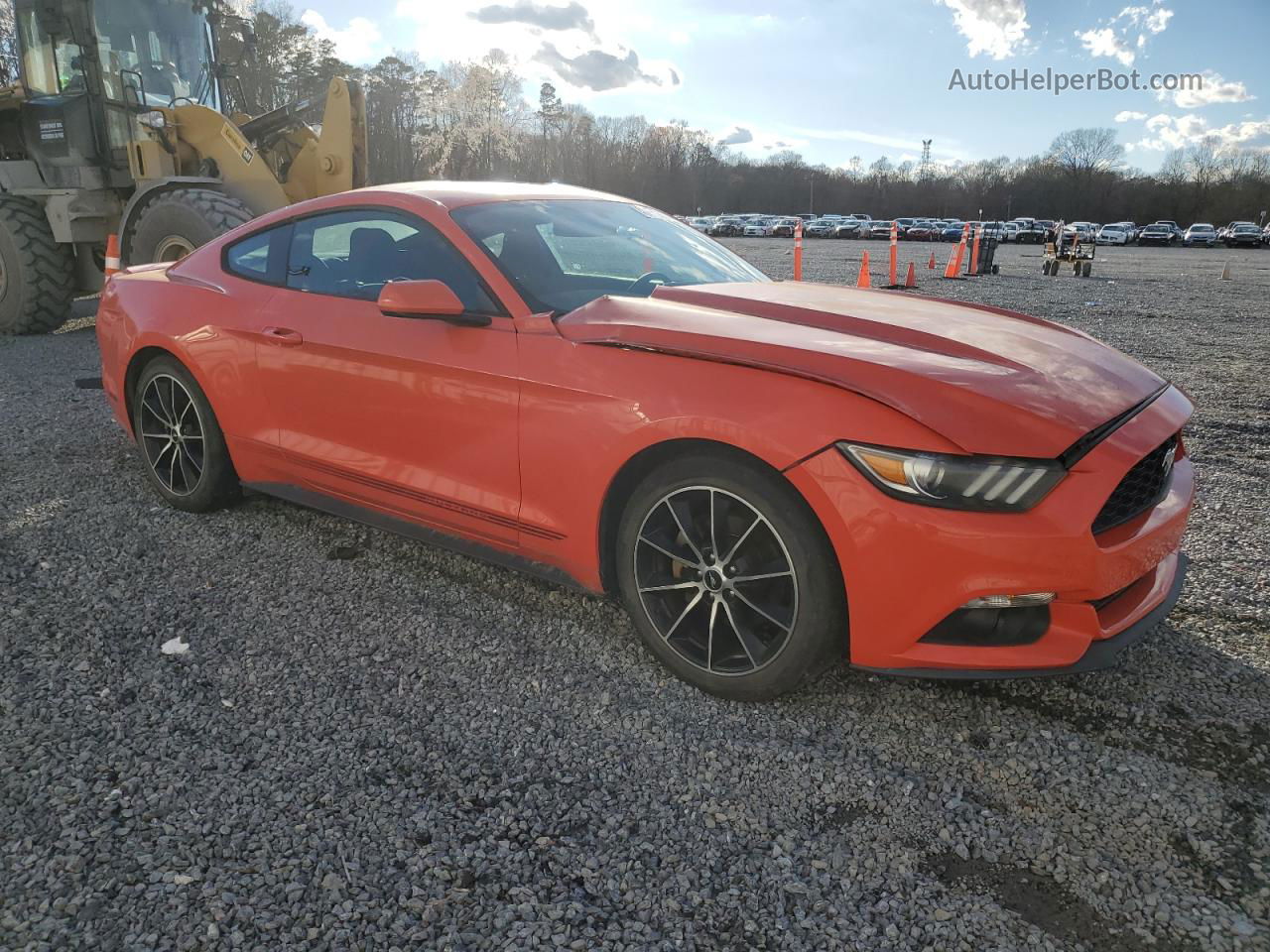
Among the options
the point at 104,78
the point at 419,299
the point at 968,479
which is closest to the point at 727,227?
the point at 104,78

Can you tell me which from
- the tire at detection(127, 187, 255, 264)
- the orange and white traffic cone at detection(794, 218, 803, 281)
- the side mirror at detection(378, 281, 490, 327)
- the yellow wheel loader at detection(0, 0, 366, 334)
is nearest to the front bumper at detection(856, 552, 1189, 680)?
the side mirror at detection(378, 281, 490, 327)

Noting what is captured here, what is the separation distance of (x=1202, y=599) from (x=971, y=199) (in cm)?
10460

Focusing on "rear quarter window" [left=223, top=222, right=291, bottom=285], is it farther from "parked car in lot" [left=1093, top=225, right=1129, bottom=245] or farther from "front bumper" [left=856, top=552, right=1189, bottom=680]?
"parked car in lot" [left=1093, top=225, right=1129, bottom=245]

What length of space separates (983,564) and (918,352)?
0.70 meters

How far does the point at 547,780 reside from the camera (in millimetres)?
2383

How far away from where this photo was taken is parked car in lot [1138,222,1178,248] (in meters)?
51.4

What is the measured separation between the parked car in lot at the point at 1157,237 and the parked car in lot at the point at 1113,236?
3.02ft

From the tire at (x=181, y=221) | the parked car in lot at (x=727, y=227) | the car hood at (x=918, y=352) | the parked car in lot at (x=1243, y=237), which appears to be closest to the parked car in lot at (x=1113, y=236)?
the parked car in lot at (x=1243, y=237)

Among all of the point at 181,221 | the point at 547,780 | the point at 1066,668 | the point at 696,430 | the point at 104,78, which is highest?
the point at 104,78

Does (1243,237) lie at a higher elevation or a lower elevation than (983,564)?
higher

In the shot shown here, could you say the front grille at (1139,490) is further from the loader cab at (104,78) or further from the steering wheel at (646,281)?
the loader cab at (104,78)

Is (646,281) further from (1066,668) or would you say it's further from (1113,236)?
(1113,236)

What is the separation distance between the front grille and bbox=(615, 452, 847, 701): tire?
736 millimetres

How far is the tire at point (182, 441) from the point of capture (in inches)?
160
